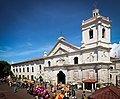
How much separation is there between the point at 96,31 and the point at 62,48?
909 centimetres

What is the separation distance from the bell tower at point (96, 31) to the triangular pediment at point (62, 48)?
2.78 metres

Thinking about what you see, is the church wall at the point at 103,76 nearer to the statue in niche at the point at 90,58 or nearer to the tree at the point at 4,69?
the statue in niche at the point at 90,58

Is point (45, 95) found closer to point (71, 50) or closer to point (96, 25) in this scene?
point (71, 50)

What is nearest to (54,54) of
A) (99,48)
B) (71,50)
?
(71,50)

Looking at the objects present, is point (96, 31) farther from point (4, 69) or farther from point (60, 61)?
point (4, 69)

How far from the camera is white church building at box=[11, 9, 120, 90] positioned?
928 inches

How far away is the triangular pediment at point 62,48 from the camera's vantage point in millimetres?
28644

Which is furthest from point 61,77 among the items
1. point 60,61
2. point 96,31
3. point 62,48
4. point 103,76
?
point 96,31

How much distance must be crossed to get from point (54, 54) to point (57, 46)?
7.64ft

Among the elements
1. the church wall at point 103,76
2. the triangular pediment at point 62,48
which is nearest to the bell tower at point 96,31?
the triangular pediment at point 62,48

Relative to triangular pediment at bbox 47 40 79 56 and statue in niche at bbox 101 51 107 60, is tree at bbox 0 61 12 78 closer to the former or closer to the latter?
triangular pediment at bbox 47 40 79 56

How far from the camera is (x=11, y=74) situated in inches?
2040

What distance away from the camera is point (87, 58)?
25.4m

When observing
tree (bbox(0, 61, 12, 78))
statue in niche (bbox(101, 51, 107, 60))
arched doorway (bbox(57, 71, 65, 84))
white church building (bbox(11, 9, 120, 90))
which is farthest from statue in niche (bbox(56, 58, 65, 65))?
tree (bbox(0, 61, 12, 78))
